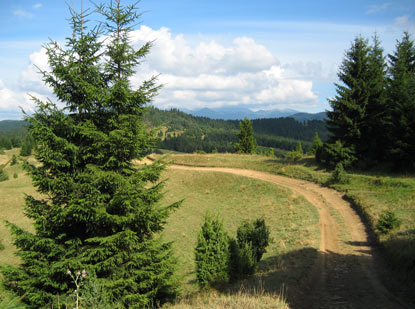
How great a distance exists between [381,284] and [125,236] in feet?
27.3

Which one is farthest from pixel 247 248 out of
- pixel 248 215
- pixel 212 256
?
pixel 248 215

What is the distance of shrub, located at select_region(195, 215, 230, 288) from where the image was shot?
974 cm

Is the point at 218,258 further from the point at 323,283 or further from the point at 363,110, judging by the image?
the point at 363,110

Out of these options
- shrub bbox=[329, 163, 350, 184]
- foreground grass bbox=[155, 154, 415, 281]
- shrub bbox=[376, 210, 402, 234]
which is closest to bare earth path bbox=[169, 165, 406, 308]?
foreground grass bbox=[155, 154, 415, 281]

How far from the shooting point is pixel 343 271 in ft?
33.5

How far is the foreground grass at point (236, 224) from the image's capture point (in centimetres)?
848

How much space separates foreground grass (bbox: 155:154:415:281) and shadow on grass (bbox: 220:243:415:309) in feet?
3.41

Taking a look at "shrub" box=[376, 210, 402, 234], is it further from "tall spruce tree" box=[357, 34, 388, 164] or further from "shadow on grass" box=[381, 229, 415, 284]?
"tall spruce tree" box=[357, 34, 388, 164]

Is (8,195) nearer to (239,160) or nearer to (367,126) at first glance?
(239,160)

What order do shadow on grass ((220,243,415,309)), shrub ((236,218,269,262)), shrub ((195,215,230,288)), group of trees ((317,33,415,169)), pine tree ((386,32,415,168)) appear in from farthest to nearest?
group of trees ((317,33,415,169))
pine tree ((386,32,415,168))
shrub ((236,218,269,262))
shrub ((195,215,230,288))
shadow on grass ((220,243,415,309))

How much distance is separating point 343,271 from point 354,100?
20525mm

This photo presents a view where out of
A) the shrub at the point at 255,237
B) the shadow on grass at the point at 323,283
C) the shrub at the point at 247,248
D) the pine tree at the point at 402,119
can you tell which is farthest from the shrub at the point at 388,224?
the pine tree at the point at 402,119

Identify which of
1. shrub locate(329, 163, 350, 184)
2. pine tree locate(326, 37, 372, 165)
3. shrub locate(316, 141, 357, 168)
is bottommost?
shrub locate(329, 163, 350, 184)

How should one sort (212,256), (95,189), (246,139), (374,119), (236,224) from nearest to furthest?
(95,189)
(212,256)
(236,224)
(374,119)
(246,139)
